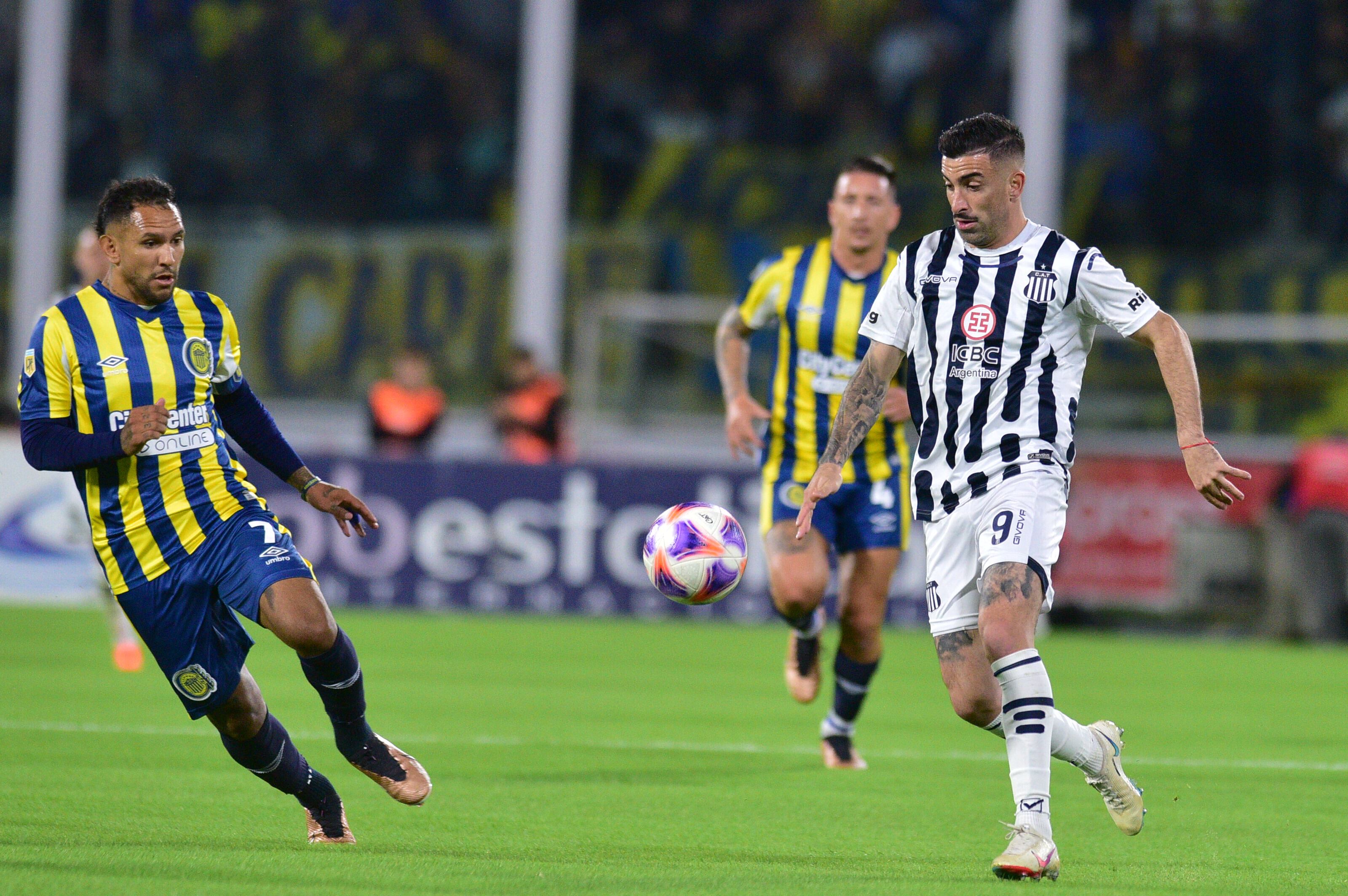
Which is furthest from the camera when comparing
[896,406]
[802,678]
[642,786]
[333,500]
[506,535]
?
[506,535]

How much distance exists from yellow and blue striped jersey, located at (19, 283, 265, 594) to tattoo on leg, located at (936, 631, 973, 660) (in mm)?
1888

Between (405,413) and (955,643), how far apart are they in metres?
10.4

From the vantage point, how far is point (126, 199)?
5.27 metres

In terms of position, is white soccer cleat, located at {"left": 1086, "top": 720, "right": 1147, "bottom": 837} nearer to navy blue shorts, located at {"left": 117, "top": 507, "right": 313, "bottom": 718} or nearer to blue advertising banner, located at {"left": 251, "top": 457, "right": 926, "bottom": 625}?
navy blue shorts, located at {"left": 117, "top": 507, "right": 313, "bottom": 718}

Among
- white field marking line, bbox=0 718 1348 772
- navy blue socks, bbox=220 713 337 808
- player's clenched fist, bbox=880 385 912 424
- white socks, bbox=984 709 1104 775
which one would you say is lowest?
white field marking line, bbox=0 718 1348 772

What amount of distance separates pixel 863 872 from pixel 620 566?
9.08 m

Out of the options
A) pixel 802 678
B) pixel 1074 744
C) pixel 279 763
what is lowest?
pixel 802 678

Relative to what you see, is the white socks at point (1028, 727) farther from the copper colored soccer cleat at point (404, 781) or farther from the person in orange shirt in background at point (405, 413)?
the person in orange shirt in background at point (405, 413)

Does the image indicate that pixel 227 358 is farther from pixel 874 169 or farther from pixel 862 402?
pixel 874 169

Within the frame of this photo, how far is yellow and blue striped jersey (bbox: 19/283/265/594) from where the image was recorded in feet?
17.1

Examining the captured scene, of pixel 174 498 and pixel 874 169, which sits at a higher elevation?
pixel 874 169

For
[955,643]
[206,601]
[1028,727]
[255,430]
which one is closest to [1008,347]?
[955,643]

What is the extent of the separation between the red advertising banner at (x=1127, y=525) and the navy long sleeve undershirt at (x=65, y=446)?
10392mm

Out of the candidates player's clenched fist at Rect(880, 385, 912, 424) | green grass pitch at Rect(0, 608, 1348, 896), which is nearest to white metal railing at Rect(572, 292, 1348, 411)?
green grass pitch at Rect(0, 608, 1348, 896)
